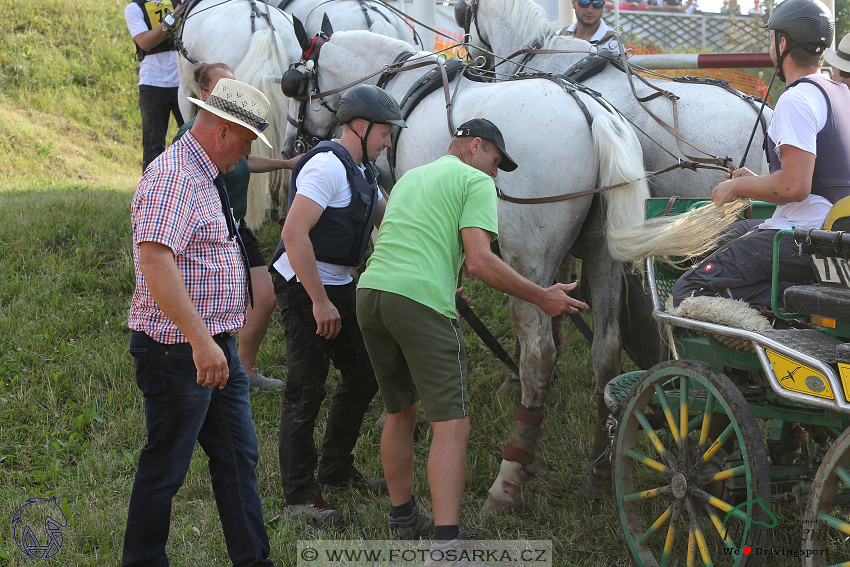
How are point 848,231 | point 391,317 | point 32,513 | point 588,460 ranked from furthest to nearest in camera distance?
point 588,460, point 32,513, point 391,317, point 848,231


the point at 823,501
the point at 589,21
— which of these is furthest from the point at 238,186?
the point at 823,501

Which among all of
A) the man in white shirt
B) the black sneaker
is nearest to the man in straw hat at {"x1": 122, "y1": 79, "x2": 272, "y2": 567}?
the black sneaker

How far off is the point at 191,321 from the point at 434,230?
1016 millimetres

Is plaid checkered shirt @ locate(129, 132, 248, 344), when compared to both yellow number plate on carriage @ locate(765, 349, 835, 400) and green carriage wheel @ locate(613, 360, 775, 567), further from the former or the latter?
yellow number plate on carriage @ locate(765, 349, 835, 400)

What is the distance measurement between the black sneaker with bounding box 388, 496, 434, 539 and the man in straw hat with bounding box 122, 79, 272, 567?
690mm

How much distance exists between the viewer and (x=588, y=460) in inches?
159

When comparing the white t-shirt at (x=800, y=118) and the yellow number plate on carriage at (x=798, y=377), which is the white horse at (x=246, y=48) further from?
the yellow number plate on carriage at (x=798, y=377)

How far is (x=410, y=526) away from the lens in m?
3.21

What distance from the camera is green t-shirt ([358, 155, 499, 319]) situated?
2881 millimetres

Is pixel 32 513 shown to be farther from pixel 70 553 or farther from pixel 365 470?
pixel 365 470

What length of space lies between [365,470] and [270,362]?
1.54 meters

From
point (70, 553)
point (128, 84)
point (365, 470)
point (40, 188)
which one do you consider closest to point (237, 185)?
point (365, 470)

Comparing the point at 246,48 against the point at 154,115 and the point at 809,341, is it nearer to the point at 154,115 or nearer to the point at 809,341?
the point at 154,115

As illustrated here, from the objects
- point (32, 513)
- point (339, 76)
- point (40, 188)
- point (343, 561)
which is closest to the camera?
point (343, 561)
